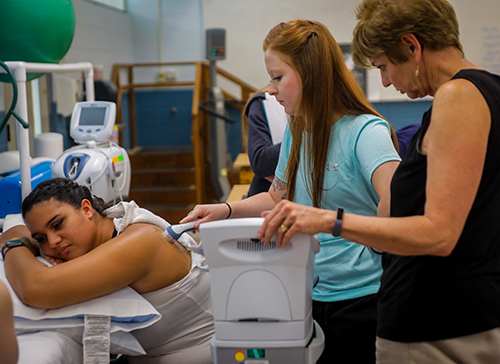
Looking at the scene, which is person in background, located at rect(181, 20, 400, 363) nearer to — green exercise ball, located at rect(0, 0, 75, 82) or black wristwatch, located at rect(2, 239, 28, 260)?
black wristwatch, located at rect(2, 239, 28, 260)

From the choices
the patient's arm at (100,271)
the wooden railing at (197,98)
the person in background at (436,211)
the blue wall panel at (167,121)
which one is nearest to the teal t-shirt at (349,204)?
the person in background at (436,211)

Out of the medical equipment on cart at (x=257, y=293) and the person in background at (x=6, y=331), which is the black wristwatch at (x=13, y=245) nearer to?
the person in background at (x=6, y=331)

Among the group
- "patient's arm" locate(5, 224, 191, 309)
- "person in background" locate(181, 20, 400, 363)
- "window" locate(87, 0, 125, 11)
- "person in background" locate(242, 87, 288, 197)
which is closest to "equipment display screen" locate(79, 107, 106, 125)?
"person in background" locate(242, 87, 288, 197)

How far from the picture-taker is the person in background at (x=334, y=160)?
1.25 meters

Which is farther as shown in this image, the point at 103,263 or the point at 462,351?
the point at 103,263

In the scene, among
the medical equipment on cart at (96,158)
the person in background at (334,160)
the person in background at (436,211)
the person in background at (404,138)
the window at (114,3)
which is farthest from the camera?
the window at (114,3)

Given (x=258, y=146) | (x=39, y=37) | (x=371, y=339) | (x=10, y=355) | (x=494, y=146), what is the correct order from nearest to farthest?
(x=494, y=146) < (x=10, y=355) < (x=371, y=339) < (x=258, y=146) < (x=39, y=37)

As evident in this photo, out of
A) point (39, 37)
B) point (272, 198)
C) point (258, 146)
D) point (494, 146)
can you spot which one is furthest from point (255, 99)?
point (494, 146)

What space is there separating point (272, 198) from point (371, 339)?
0.52 m

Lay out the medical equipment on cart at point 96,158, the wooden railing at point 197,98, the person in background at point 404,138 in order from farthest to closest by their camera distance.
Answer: the wooden railing at point 197,98, the person in background at point 404,138, the medical equipment on cart at point 96,158

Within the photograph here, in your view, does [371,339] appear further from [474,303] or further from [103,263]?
[103,263]

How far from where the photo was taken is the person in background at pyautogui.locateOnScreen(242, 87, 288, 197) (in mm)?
2128

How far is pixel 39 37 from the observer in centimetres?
246

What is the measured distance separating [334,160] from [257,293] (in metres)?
0.46
